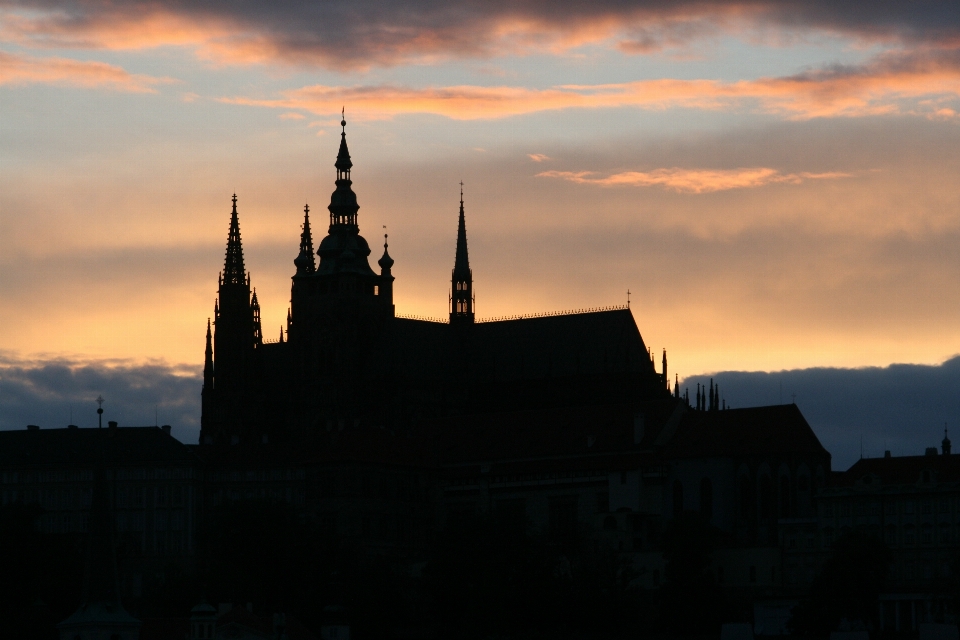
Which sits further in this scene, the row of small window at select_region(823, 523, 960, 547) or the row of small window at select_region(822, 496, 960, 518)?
the row of small window at select_region(822, 496, 960, 518)

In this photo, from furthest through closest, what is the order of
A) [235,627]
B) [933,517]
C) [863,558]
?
[933,517]
[863,558]
[235,627]

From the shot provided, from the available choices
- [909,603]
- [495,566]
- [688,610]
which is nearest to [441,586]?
[495,566]

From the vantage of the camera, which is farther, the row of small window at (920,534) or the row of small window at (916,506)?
the row of small window at (916,506)

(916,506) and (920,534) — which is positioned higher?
(916,506)

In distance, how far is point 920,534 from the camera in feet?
646

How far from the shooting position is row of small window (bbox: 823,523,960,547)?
196m

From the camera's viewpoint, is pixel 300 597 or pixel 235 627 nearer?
pixel 235 627

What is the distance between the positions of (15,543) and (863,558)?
5624cm

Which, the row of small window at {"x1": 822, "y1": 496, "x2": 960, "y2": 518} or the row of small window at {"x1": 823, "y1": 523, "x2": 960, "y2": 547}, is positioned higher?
the row of small window at {"x1": 822, "y1": 496, "x2": 960, "y2": 518}

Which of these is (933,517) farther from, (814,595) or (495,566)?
(495,566)

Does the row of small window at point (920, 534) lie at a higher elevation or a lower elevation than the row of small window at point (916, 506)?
lower

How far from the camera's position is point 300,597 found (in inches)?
7721

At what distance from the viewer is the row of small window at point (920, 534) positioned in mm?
195875

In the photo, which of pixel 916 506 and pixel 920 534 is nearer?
pixel 920 534
